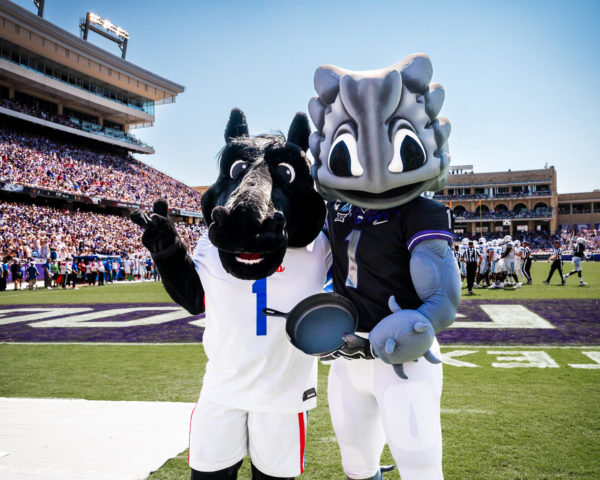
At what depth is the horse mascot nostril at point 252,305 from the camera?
1.92 m

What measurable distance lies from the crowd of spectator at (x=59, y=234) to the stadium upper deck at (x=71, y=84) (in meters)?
8.69

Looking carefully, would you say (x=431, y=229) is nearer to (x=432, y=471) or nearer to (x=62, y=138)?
(x=432, y=471)

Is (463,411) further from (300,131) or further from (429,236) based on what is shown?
(300,131)

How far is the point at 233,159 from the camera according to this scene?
2141 millimetres

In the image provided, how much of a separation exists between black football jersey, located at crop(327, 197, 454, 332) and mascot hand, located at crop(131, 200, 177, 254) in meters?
0.79

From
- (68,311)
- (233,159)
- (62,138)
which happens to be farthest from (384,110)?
(62,138)

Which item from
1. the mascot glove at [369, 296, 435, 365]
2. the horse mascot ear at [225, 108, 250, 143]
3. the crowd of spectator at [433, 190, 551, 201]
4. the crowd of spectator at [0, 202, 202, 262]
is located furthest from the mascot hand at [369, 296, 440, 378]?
the crowd of spectator at [433, 190, 551, 201]

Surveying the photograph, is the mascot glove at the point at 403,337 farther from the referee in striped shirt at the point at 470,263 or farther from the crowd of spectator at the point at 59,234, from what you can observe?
the crowd of spectator at the point at 59,234

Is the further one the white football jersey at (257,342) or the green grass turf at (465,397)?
the green grass turf at (465,397)

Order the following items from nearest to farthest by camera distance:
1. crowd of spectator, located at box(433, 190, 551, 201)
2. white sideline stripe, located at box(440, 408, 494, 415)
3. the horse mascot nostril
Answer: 1. the horse mascot nostril
2. white sideline stripe, located at box(440, 408, 494, 415)
3. crowd of spectator, located at box(433, 190, 551, 201)

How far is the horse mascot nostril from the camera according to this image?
75.5 inches

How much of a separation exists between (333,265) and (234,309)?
1.73ft

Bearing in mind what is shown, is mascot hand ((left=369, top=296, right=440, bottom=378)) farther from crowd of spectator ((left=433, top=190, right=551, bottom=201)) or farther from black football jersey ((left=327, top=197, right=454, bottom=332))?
crowd of spectator ((left=433, top=190, right=551, bottom=201))

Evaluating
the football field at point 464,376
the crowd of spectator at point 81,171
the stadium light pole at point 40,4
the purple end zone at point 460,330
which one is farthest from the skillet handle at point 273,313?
the stadium light pole at point 40,4
